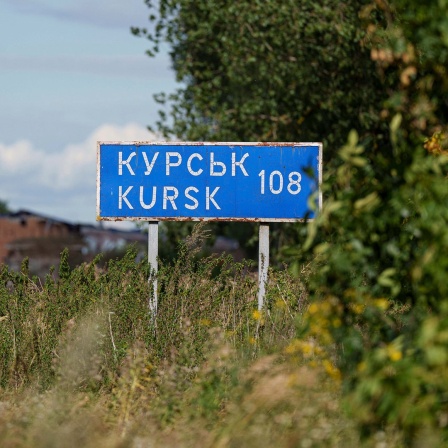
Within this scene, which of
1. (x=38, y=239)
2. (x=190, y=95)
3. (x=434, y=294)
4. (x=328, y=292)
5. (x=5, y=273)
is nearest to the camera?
(x=434, y=294)

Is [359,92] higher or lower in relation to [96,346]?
higher

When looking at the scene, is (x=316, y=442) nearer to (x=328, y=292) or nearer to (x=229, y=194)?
(x=328, y=292)

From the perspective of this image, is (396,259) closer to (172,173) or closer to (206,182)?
(206,182)

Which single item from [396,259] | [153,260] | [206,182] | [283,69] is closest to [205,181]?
[206,182]

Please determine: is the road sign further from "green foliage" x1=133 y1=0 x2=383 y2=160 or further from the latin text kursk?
"green foliage" x1=133 y1=0 x2=383 y2=160

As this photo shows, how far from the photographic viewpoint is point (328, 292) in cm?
593

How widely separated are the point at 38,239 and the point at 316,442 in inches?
1806

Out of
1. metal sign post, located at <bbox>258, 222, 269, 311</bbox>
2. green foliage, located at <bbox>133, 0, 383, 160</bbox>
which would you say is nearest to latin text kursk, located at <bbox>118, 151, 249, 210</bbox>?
metal sign post, located at <bbox>258, 222, 269, 311</bbox>

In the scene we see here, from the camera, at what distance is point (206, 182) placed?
10.5 meters

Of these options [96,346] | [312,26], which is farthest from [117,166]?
[312,26]

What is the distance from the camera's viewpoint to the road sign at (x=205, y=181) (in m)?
10.4

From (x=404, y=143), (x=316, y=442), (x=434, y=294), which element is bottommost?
(x=316, y=442)

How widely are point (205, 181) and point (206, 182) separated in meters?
0.01

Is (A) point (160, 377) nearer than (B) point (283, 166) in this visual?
Yes
